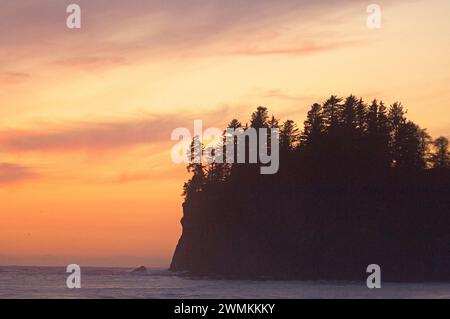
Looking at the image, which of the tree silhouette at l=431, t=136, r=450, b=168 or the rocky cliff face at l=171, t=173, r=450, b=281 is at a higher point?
the tree silhouette at l=431, t=136, r=450, b=168

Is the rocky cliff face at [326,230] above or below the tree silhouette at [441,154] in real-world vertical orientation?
below

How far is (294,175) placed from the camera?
125312 mm

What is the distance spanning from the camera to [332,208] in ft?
397

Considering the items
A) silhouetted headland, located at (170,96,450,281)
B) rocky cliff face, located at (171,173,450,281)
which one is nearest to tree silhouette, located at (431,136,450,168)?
silhouetted headland, located at (170,96,450,281)

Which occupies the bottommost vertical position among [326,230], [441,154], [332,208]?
[326,230]

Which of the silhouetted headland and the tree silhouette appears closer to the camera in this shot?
the silhouetted headland

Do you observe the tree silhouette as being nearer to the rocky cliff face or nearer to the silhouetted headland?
the silhouetted headland

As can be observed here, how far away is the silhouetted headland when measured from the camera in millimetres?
116312

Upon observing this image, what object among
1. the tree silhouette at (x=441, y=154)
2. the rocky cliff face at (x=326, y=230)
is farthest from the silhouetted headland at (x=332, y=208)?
the tree silhouette at (x=441, y=154)

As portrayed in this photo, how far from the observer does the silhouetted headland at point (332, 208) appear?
116 m

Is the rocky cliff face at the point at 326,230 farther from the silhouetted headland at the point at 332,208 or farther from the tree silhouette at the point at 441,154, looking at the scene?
the tree silhouette at the point at 441,154

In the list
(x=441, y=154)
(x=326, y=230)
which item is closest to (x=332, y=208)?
(x=326, y=230)

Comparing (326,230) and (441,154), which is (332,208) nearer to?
(326,230)
